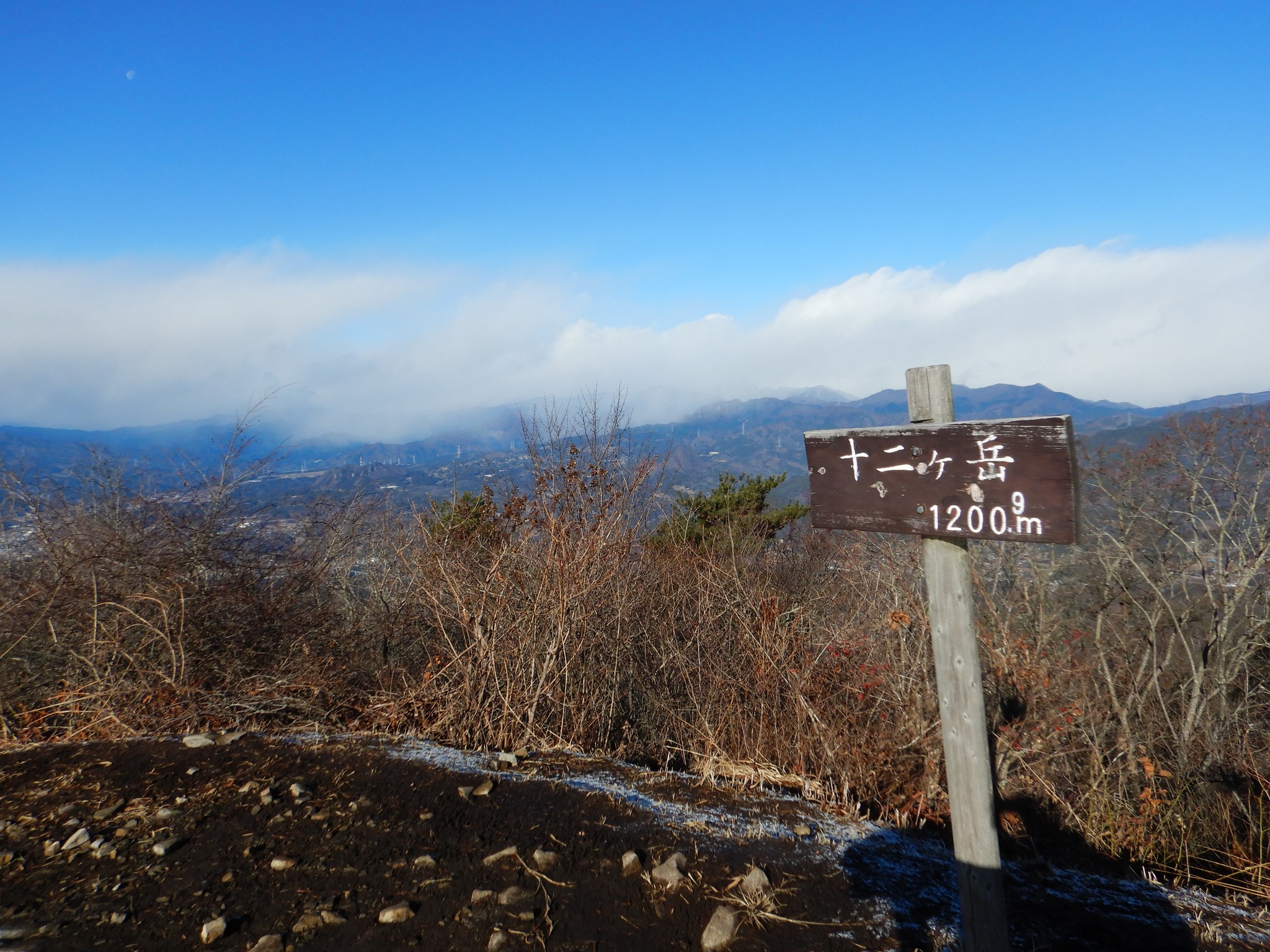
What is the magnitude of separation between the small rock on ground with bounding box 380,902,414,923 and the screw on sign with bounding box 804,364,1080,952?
1913 millimetres

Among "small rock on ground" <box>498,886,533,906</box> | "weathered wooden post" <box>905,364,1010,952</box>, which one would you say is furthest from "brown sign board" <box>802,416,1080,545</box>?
"small rock on ground" <box>498,886,533,906</box>

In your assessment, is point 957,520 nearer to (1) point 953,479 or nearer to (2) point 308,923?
(1) point 953,479

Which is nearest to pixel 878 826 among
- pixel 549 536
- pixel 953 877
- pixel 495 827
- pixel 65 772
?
pixel 953 877

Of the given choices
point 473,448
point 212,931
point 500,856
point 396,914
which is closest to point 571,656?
point 500,856

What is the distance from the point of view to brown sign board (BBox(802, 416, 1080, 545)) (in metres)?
1.87

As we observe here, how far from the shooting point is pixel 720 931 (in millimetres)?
2467

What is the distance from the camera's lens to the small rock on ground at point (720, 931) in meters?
2.42

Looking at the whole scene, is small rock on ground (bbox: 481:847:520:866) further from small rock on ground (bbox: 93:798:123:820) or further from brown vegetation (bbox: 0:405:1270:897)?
small rock on ground (bbox: 93:798:123:820)

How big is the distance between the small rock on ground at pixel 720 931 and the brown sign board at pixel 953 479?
147 cm

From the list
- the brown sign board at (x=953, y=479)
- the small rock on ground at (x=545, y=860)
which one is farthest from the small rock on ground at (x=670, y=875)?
the brown sign board at (x=953, y=479)

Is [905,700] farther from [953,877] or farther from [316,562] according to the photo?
[316,562]

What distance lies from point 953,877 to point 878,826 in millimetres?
545

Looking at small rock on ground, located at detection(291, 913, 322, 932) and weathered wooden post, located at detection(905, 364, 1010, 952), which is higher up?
weathered wooden post, located at detection(905, 364, 1010, 952)

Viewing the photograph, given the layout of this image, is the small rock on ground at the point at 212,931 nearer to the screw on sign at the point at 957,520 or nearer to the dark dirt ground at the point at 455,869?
the dark dirt ground at the point at 455,869
